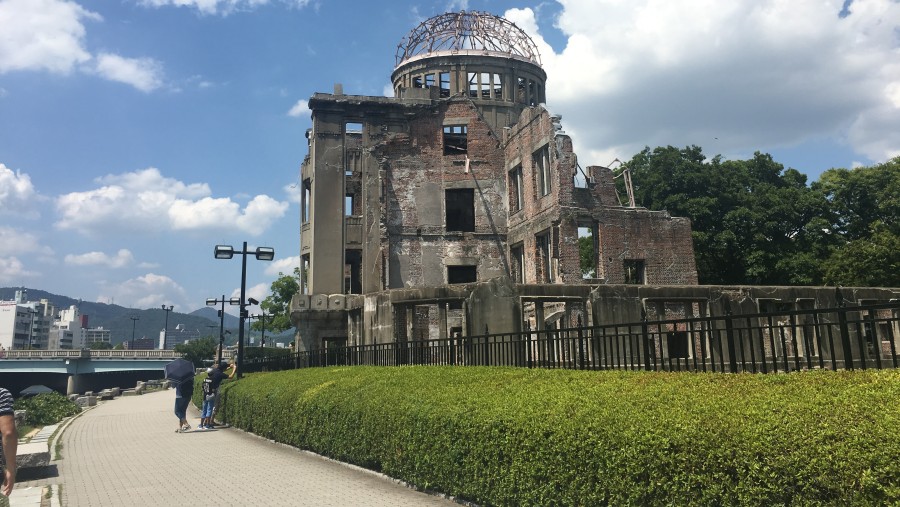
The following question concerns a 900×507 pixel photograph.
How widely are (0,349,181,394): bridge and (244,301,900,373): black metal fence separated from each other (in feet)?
165

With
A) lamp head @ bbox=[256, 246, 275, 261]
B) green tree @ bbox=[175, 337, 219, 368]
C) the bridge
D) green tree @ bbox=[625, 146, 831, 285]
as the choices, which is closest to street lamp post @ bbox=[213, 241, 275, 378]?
lamp head @ bbox=[256, 246, 275, 261]

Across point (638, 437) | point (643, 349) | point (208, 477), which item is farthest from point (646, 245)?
point (638, 437)

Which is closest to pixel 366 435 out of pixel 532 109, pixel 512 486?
pixel 512 486

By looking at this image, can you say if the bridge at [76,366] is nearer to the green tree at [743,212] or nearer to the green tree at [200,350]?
the green tree at [200,350]

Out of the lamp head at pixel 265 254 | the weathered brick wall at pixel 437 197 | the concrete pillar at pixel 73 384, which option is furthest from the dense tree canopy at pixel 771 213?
the concrete pillar at pixel 73 384

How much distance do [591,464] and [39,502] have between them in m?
7.30

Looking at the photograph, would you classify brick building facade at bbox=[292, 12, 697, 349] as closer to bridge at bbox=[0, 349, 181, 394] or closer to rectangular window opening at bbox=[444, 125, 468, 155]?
rectangular window opening at bbox=[444, 125, 468, 155]

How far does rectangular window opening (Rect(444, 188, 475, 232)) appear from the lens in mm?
35037

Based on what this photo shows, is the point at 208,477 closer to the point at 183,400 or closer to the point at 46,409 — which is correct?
the point at 183,400

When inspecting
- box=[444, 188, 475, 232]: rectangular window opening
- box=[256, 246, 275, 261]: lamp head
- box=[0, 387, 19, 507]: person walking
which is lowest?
box=[0, 387, 19, 507]: person walking

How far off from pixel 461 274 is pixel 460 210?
442 cm

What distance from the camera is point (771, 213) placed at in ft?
131

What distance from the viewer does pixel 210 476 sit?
9758mm

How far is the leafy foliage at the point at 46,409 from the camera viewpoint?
2039 cm
